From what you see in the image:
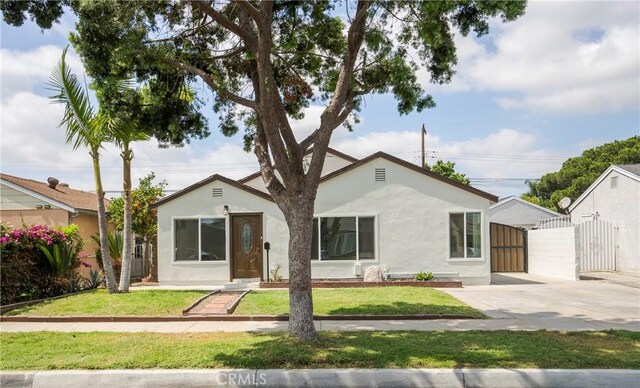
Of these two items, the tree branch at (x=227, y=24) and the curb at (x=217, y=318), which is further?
the curb at (x=217, y=318)

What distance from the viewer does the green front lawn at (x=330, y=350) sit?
663 centimetres

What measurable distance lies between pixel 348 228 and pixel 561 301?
6.66m

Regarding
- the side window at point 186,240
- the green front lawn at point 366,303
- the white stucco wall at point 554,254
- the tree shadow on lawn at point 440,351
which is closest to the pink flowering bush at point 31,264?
the side window at point 186,240

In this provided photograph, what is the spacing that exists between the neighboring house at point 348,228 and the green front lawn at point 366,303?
2.82m

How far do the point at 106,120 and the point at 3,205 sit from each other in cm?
896

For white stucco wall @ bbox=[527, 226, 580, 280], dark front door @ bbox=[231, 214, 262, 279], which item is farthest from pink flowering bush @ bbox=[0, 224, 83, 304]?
white stucco wall @ bbox=[527, 226, 580, 280]

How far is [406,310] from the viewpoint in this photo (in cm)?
1053

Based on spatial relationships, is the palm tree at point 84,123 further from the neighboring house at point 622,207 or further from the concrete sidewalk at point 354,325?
the neighboring house at point 622,207

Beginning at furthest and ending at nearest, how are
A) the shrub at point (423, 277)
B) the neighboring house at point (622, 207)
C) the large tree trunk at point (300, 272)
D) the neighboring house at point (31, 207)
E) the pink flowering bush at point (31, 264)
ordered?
the neighboring house at point (622, 207), the neighboring house at point (31, 207), the shrub at point (423, 277), the pink flowering bush at point (31, 264), the large tree trunk at point (300, 272)

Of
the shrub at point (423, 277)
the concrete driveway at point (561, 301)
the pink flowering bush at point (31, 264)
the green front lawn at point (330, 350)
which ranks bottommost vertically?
the concrete driveway at point (561, 301)

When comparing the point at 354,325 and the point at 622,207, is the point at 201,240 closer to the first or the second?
the point at 354,325

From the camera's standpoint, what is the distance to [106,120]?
12766mm

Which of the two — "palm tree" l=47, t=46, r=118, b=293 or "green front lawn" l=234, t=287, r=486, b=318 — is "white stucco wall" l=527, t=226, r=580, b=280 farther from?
"palm tree" l=47, t=46, r=118, b=293

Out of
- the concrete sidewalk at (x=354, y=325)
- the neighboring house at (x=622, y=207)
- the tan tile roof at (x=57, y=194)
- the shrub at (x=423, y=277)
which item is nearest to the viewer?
the concrete sidewalk at (x=354, y=325)
